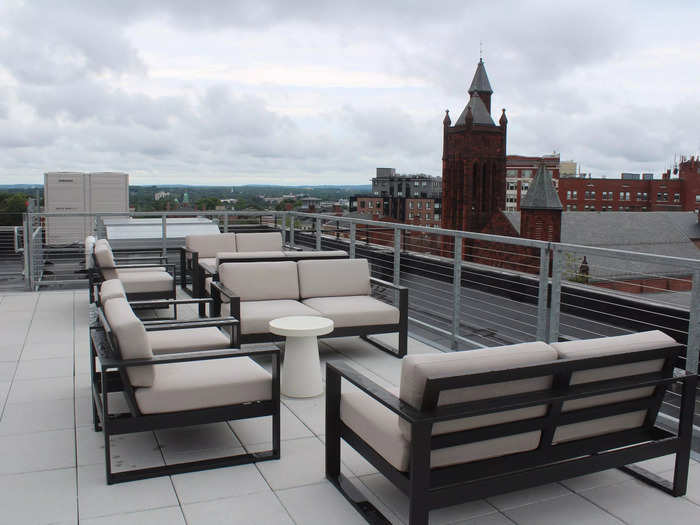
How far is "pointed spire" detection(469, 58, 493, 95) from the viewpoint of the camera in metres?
75.8

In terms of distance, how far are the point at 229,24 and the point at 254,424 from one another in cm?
799

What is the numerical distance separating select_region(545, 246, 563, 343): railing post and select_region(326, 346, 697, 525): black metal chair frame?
4.71ft

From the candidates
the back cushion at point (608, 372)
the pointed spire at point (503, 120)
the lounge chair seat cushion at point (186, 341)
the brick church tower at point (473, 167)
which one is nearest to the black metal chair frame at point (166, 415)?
the lounge chair seat cushion at point (186, 341)

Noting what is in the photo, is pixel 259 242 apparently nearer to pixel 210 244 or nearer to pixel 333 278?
pixel 210 244

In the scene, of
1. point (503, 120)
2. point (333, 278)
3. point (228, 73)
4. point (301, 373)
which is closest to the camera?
point (301, 373)

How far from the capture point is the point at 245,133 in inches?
898

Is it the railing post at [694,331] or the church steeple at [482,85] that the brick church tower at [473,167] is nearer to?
the church steeple at [482,85]

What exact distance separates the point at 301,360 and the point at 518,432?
2.05 metres

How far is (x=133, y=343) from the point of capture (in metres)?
3.02

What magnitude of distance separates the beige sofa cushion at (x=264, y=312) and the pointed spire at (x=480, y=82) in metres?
74.1

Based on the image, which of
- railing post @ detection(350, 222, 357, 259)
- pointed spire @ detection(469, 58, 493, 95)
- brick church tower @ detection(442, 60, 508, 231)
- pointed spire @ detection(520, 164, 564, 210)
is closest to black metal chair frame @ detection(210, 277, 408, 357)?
railing post @ detection(350, 222, 357, 259)

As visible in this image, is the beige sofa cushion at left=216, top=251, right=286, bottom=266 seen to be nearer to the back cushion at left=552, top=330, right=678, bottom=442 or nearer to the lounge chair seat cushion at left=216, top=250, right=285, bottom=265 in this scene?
the lounge chair seat cushion at left=216, top=250, right=285, bottom=265

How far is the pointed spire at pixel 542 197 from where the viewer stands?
5928 cm

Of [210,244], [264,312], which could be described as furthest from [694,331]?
[210,244]
